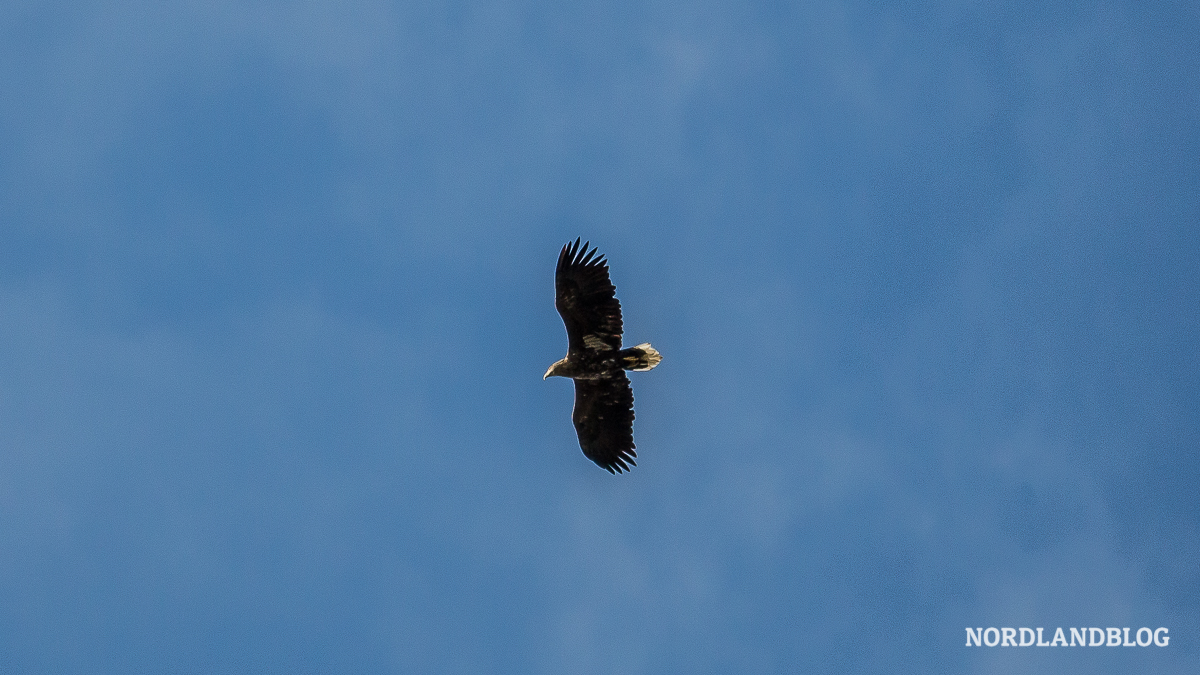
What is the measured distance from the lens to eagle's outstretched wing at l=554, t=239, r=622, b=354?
883 inches

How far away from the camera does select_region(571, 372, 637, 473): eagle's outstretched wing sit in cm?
2377

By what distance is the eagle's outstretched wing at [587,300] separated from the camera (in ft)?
73.6

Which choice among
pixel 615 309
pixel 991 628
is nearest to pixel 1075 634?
pixel 991 628

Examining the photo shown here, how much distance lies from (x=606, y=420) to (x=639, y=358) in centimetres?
180

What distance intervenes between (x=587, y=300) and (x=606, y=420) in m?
2.82

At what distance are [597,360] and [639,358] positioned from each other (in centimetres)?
84

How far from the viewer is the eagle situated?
2247cm

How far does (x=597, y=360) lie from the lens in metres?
23.1

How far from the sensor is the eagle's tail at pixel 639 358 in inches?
903

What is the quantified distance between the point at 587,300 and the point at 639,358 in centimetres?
154

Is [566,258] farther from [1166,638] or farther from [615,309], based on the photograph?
[1166,638]

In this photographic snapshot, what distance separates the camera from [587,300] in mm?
22578

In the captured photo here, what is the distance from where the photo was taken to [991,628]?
102 ft

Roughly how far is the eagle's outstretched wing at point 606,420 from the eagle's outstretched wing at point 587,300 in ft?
4.00
